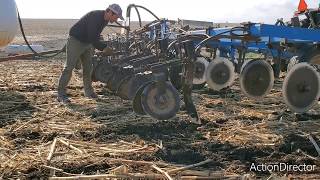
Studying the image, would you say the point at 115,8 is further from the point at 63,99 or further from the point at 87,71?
the point at 63,99

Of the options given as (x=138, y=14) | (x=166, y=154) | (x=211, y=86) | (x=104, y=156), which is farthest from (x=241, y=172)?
(x=138, y=14)

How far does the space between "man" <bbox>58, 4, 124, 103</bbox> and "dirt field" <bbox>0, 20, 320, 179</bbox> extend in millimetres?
409

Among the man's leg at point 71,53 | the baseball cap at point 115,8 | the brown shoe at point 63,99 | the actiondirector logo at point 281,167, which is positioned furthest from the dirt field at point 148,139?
the baseball cap at point 115,8

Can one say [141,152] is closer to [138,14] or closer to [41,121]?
[41,121]

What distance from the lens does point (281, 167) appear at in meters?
4.54

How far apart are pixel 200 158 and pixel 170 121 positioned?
1660 millimetres

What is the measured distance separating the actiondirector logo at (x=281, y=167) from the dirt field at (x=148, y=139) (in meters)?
0.05

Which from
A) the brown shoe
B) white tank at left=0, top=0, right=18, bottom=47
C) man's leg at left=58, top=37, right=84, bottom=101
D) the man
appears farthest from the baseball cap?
white tank at left=0, top=0, right=18, bottom=47

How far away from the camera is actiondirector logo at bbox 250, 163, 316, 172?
14.7 ft

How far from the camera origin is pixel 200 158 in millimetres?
4855

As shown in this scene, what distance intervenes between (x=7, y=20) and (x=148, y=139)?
2254 mm

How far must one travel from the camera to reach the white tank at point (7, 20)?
6047mm

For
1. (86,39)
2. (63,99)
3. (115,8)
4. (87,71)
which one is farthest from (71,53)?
(115,8)

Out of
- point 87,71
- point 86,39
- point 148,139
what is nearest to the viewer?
point 148,139
